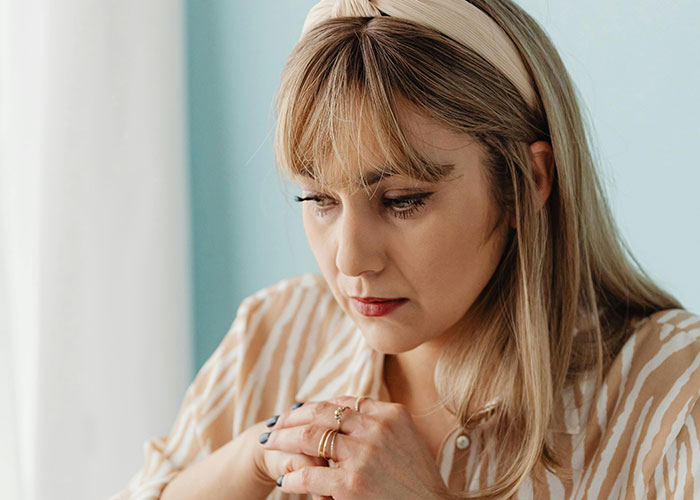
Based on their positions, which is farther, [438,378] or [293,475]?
[438,378]

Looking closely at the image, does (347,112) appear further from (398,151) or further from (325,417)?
(325,417)

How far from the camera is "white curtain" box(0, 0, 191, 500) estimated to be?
164 centimetres

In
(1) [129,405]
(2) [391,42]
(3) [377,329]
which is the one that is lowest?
(1) [129,405]

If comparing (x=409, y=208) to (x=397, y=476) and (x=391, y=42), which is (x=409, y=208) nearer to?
(x=391, y=42)

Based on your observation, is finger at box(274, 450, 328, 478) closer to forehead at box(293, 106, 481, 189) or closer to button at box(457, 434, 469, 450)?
button at box(457, 434, 469, 450)

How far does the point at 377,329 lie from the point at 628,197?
0.62 metres

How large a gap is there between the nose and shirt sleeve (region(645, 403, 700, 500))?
453 mm

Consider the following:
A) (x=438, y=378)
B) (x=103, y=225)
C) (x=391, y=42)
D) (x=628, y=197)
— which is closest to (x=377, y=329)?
(x=438, y=378)

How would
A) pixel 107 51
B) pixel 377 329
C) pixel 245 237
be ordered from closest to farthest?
1. pixel 377 329
2. pixel 107 51
3. pixel 245 237

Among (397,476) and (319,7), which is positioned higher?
(319,7)

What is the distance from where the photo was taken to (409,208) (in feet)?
3.43

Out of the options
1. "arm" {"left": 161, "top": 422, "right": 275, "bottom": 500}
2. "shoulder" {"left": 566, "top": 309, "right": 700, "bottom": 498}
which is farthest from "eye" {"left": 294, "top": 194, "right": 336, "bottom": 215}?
"shoulder" {"left": 566, "top": 309, "right": 700, "bottom": 498}

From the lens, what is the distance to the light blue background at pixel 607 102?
4.56 ft

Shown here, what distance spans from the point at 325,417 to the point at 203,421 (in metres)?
0.36
